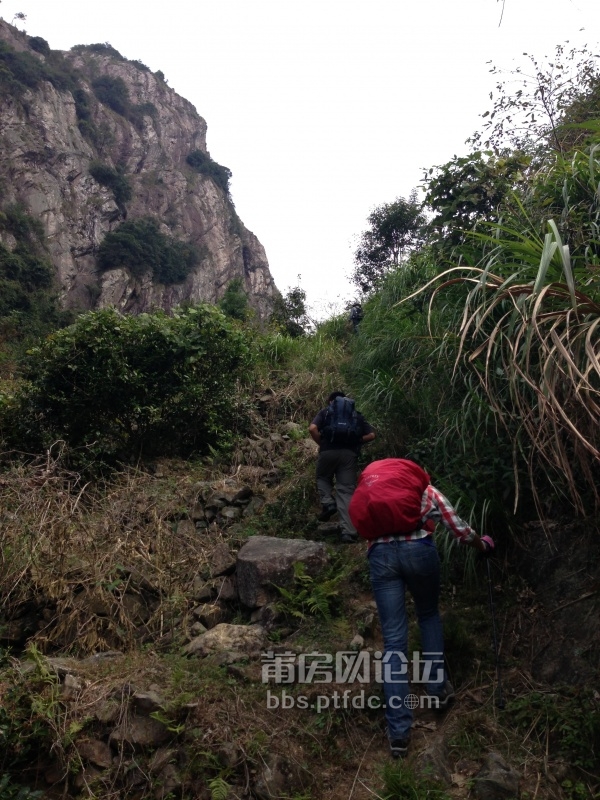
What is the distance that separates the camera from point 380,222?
52.2 ft

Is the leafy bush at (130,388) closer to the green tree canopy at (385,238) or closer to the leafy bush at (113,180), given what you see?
the green tree canopy at (385,238)

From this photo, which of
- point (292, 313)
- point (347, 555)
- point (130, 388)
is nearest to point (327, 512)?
point (347, 555)

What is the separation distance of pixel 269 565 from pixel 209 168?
6903cm

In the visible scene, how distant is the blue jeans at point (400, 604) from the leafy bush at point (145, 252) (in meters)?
46.2

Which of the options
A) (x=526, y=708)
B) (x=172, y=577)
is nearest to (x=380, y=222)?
(x=172, y=577)

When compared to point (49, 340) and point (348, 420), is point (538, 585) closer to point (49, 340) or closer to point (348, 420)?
point (348, 420)

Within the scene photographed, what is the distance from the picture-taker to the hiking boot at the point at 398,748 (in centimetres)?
364

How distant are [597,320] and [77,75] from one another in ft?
213

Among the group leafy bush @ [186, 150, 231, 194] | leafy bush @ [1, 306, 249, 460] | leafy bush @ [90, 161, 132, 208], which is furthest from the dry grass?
leafy bush @ [186, 150, 231, 194]

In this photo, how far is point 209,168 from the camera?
227 feet

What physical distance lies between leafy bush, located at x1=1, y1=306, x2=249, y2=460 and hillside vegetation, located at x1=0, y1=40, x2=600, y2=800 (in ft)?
0.12

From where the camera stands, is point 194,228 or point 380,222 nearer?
point 380,222

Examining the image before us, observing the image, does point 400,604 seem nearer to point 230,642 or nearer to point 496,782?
point 496,782

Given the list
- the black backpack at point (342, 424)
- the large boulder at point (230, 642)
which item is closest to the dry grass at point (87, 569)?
the large boulder at point (230, 642)
